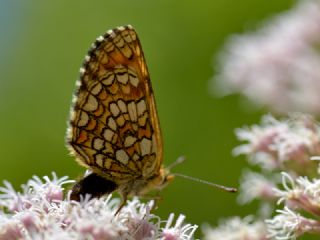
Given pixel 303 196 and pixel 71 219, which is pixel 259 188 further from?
pixel 71 219

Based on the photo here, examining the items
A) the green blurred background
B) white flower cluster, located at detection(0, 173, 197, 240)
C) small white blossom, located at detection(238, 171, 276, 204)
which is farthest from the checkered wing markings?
the green blurred background

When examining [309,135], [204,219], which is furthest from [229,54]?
[309,135]

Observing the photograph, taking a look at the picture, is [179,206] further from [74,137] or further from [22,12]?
[22,12]

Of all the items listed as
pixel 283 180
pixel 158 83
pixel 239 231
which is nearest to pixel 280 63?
pixel 158 83

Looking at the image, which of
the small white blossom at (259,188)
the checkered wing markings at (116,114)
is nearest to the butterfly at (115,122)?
the checkered wing markings at (116,114)

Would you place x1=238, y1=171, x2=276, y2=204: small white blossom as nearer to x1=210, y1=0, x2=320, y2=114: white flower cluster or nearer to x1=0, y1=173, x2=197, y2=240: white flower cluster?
x1=0, y1=173, x2=197, y2=240: white flower cluster

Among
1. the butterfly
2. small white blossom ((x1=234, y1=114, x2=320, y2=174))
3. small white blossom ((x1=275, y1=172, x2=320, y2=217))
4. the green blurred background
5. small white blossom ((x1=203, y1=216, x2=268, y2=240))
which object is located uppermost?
the green blurred background

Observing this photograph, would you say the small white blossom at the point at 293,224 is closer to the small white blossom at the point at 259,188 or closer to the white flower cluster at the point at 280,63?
the small white blossom at the point at 259,188

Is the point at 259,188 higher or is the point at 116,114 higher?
the point at 259,188
